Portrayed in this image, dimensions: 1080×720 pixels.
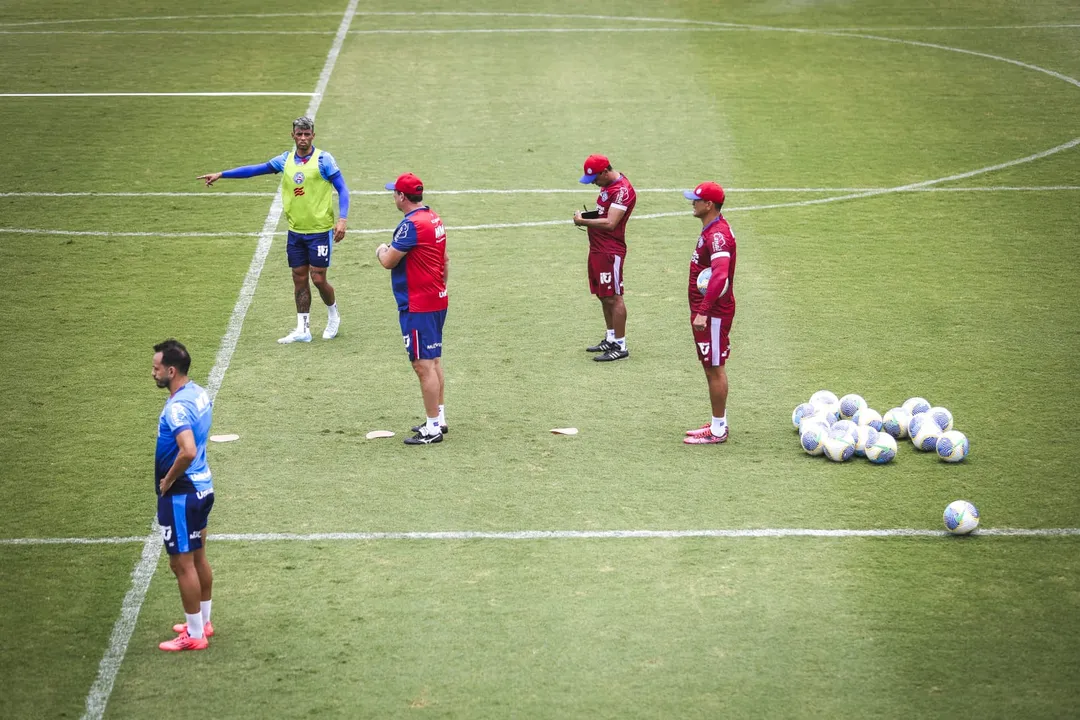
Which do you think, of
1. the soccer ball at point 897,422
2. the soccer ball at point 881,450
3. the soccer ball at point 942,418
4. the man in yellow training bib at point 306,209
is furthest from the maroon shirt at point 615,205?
the soccer ball at point 942,418

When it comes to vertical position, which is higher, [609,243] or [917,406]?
Answer: [609,243]

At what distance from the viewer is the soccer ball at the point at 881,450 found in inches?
409

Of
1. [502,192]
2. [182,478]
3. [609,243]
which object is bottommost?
[502,192]

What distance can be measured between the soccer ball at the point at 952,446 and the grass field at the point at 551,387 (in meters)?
0.09

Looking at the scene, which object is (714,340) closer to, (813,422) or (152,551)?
(813,422)

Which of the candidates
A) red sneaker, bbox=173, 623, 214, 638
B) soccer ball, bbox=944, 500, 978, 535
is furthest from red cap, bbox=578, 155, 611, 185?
red sneaker, bbox=173, 623, 214, 638

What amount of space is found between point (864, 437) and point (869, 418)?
0.35 m

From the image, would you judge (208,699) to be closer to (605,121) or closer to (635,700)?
(635,700)

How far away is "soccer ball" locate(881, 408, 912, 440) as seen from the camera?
1082 centimetres

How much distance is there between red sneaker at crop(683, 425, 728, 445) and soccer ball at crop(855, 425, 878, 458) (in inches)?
43.8

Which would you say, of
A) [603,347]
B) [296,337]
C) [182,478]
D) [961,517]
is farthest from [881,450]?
[296,337]

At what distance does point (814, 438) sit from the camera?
34.4 ft

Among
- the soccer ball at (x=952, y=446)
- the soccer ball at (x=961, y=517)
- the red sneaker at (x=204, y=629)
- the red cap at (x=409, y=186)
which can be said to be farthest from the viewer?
the red cap at (x=409, y=186)

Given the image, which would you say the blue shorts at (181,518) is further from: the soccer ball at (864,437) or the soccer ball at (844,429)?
the soccer ball at (864,437)
